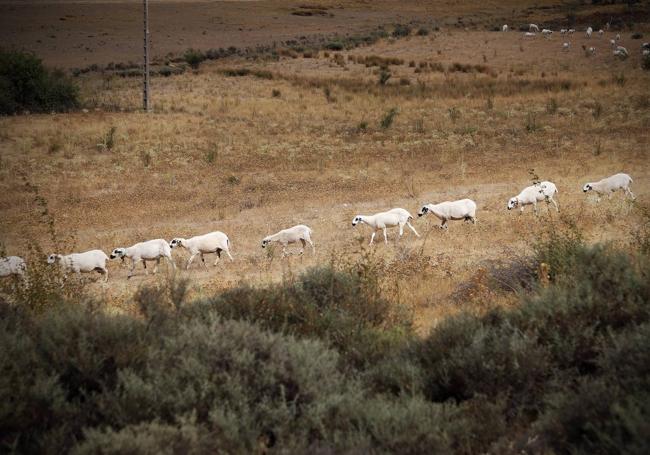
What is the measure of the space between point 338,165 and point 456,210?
9.00 metres

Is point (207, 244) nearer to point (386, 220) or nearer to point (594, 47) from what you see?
point (386, 220)

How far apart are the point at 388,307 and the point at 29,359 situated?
11.9 ft

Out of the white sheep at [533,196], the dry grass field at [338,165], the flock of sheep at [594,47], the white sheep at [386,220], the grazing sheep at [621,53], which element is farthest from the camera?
the flock of sheep at [594,47]

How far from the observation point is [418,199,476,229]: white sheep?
1571 centimetres

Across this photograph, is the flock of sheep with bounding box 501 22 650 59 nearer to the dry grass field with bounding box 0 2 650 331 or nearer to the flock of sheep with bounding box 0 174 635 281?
the dry grass field with bounding box 0 2 650 331

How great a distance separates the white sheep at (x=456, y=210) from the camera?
619 inches

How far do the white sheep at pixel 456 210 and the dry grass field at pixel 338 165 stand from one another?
287 millimetres

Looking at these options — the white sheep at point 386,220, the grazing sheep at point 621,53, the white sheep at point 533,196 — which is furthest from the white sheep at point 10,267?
the grazing sheep at point 621,53

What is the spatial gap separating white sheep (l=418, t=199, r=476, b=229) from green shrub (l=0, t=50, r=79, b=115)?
26.7 metres

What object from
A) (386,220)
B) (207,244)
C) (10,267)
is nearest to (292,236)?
(207,244)

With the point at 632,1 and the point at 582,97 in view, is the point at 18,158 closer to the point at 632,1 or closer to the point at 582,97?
the point at 582,97

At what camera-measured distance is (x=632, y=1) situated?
83.2 meters

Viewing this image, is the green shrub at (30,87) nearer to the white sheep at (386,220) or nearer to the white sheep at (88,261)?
the white sheep at (88,261)

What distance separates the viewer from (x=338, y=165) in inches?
950
